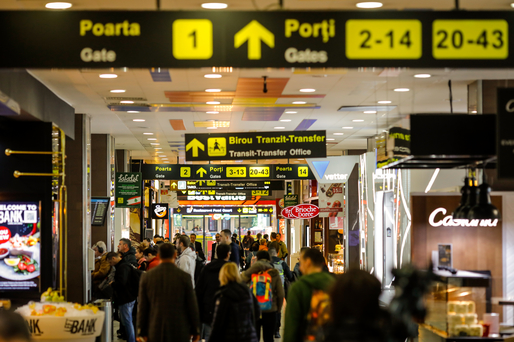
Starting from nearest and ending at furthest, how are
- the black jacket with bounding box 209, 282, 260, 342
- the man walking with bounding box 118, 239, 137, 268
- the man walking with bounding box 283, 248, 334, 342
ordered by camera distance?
the man walking with bounding box 283, 248, 334, 342 → the black jacket with bounding box 209, 282, 260, 342 → the man walking with bounding box 118, 239, 137, 268

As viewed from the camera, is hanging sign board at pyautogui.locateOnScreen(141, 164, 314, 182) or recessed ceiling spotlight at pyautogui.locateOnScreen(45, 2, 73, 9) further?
hanging sign board at pyautogui.locateOnScreen(141, 164, 314, 182)

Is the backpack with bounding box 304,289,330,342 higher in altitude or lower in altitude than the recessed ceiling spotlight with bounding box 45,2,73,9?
lower

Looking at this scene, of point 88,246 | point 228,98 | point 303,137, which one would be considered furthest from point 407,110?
point 88,246

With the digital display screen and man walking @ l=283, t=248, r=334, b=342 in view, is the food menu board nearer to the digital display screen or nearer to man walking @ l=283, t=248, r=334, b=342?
the digital display screen

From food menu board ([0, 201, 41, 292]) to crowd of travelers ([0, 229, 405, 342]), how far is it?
1.22 m

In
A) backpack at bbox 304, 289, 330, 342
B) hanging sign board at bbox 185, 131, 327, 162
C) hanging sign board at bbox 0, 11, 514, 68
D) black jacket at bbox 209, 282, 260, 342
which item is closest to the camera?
hanging sign board at bbox 0, 11, 514, 68

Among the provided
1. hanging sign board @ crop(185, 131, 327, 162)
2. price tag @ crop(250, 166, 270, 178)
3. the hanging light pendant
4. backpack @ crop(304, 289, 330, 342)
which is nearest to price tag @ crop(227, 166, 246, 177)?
price tag @ crop(250, 166, 270, 178)

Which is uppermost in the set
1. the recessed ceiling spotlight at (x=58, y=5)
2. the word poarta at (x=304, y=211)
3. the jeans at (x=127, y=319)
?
the recessed ceiling spotlight at (x=58, y=5)

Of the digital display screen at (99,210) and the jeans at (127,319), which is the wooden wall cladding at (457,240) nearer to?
the jeans at (127,319)

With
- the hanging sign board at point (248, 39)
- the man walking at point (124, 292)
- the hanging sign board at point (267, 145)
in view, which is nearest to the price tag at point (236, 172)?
the hanging sign board at point (267, 145)

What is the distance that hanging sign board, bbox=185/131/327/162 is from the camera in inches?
410

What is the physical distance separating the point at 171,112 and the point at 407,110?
4.39m

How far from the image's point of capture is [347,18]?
12.5ft

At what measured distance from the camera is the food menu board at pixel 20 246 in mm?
8242
